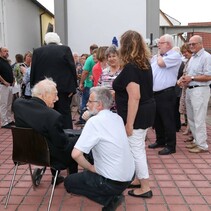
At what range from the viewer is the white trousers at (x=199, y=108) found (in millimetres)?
4902

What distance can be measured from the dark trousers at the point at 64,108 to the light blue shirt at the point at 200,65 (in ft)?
5.92

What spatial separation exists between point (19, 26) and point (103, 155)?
1335cm

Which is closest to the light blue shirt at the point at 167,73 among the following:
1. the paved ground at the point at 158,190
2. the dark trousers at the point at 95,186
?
the paved ground at the point at 158,190

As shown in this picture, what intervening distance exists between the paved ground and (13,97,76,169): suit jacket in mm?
505

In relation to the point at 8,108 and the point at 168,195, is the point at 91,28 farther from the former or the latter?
the point at 168,195

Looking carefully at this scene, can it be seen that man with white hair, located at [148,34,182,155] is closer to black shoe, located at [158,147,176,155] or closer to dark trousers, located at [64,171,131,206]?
black shoe, located at [158,147,176,155]

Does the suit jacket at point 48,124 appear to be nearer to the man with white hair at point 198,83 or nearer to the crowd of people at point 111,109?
the crowd of people at point 111,109

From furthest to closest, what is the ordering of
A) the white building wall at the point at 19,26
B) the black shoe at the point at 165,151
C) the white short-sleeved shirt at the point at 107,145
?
the white building wall at the point at 19,26, the black shoe at the point at 165,151, the white short-sleeved shirt at the point at 107,145

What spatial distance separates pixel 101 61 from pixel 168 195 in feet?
9.00

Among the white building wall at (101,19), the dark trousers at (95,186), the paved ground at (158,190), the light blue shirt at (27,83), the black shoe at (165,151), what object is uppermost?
the white building wall at (101,19)

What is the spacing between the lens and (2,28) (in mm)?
11688

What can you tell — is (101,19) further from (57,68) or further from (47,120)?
(47,120)

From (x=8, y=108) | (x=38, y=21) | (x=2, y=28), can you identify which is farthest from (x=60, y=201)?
(x=38, y=21)

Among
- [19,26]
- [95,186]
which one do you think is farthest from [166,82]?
[19,26]
